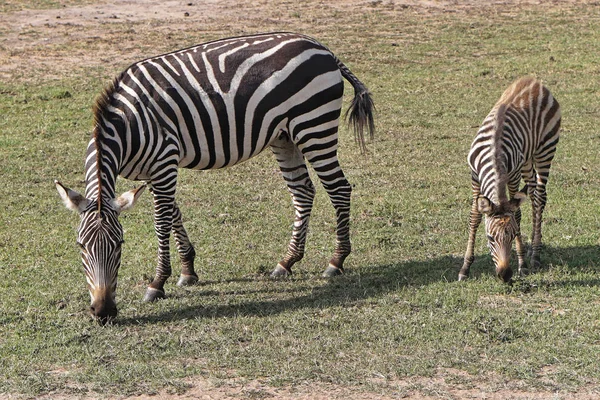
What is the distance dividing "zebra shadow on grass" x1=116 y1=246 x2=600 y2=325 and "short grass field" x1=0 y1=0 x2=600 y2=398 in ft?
0.10

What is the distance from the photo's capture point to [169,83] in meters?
9.10

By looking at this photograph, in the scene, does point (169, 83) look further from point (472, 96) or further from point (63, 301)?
point (472, 96)

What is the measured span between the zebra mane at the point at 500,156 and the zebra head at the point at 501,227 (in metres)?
0.09

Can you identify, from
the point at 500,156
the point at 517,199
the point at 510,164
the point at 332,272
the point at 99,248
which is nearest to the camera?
the point at 99,248

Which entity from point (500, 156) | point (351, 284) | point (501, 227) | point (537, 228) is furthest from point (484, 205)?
point (351, 284)

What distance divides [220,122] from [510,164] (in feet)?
9.40

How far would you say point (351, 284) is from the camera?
30.6ft

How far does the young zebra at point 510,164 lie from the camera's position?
8.62 m

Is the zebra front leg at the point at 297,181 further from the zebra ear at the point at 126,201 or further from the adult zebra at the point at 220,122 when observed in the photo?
the zebra ear at the point at 126,201

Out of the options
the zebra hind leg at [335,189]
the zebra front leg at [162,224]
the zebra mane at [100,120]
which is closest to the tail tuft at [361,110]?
the zebra hind leg at [335,189]

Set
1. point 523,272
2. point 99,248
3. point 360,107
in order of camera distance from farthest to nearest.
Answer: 1. point 360,107
2. point 523,272
3. point 99,248

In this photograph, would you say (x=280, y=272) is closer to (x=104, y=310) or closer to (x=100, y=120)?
(x=104, y=310)

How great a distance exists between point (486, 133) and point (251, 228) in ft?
10.6

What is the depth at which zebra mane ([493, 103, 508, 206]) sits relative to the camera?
865 centimetres
